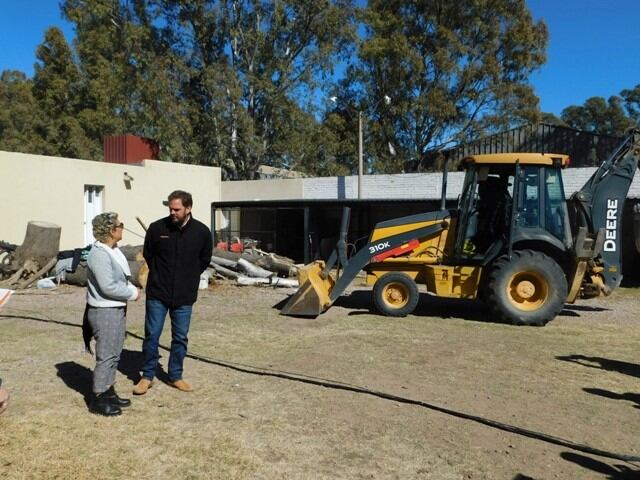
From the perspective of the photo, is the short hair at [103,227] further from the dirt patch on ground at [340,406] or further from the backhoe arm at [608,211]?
the backhoe arm at [608,211]

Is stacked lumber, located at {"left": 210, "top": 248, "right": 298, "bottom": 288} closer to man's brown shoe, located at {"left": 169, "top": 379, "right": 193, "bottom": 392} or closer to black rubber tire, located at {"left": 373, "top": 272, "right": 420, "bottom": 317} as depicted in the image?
black rubber tire, located at {"left": 373, "top": 272, "right": 420, "bottom": 317}

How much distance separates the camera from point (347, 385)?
5875 millimetres

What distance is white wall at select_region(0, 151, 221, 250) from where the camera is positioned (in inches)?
627

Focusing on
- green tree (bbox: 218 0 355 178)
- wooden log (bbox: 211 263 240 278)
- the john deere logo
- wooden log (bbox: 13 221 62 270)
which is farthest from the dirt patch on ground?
green tree (bbox: 218 0 355 178)

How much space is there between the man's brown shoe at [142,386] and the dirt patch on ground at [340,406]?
94 mm

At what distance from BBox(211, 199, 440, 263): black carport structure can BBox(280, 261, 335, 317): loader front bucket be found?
34.4 ft

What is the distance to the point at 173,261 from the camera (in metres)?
5.39

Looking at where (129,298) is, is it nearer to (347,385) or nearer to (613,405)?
(347,385)

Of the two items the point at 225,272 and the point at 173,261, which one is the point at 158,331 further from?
the point at 225,272

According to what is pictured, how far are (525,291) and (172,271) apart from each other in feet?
20.0

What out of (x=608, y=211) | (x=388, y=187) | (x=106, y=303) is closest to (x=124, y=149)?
(x=388, y=187)

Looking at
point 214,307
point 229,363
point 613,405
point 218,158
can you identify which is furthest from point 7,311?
point 218,158

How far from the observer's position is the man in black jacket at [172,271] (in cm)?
538

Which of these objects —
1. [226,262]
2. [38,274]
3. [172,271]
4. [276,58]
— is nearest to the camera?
[172,271]
